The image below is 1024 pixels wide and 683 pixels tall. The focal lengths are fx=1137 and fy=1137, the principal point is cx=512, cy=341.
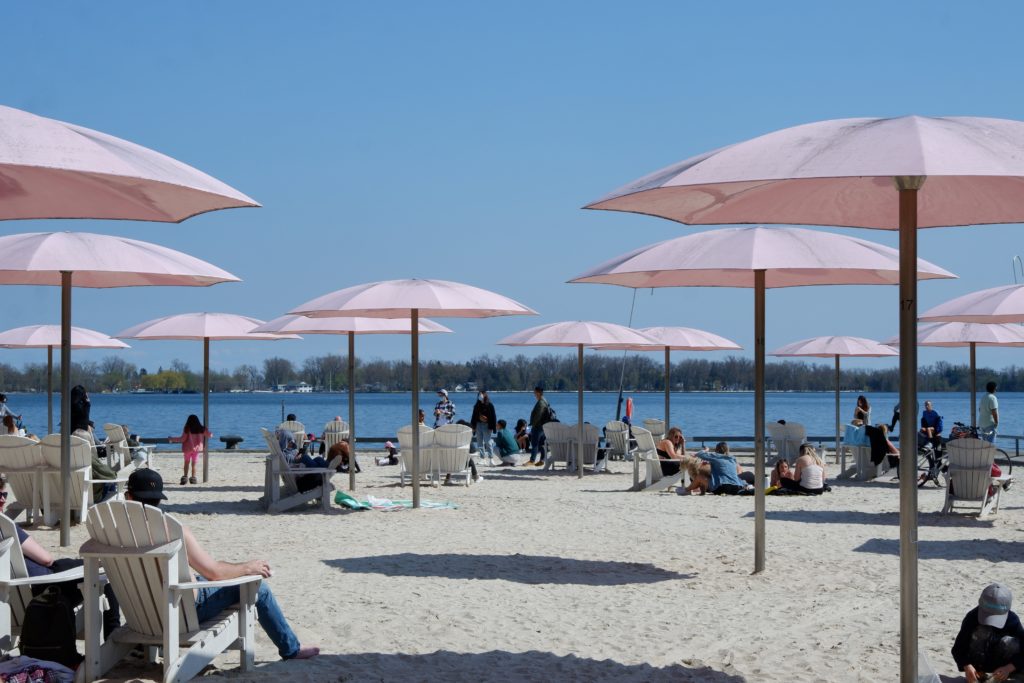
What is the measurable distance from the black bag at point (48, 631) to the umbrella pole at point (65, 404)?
357cm

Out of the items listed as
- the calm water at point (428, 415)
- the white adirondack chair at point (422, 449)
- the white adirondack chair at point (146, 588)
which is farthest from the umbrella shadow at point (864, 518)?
the calm water at point (428, 415)

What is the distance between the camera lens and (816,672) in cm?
530

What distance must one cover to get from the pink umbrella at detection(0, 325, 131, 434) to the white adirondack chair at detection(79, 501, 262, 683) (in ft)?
43.0

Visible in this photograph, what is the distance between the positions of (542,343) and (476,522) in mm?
6923

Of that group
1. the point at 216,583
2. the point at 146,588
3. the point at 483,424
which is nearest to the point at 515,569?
the point at 216,583

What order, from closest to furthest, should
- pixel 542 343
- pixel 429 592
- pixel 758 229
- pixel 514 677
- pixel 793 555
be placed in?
pixel 514 677 < pixel 429 592 < pixel 758 229 < pixel 793 555 < pixel 542 343

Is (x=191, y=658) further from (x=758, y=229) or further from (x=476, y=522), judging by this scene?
(x=476, y=522)

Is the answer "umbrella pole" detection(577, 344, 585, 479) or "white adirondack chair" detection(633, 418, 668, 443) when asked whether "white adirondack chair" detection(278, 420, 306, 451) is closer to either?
"umbrella pole" detection(577, 344, 585, 479)

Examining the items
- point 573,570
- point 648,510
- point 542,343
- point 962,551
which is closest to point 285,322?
point 542,343

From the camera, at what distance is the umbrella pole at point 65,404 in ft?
27.8

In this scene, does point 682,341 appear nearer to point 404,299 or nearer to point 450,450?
point 450,450

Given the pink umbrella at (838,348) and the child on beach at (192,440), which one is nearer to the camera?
the child on beach at (192,440)

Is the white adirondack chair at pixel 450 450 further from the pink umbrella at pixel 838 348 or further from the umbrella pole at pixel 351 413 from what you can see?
the pink umbrella at pixel 838 348

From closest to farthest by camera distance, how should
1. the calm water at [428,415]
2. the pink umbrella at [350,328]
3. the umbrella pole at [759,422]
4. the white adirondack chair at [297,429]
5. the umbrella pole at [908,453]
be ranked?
1. the umbrella pole at [908,453]
2. the umbrella pole at [759,422]
3. the pink umbrella at [350,328]
4. the white adirondack chair at [297,429]
5. the calm water at [428,415]
